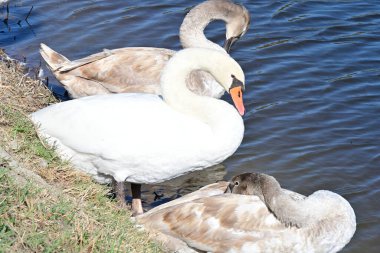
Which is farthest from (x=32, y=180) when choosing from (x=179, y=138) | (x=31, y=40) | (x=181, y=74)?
(x=31, y=40)

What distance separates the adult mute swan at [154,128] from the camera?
626cm

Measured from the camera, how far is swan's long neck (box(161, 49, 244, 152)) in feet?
20.8

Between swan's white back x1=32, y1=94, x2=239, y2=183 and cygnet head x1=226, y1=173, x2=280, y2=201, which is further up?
swan's white back x1=32, y1=94, x2=239, y2=183

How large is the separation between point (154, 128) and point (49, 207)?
4.90ft

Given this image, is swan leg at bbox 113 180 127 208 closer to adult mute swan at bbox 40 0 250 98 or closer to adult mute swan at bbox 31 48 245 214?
adult mute swan at bbox 31 48 245 214

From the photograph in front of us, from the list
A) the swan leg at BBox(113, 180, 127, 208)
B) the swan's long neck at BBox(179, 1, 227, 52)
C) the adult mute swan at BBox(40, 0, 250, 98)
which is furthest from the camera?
the swan's long neck at BBox(179, 1, 227, 52)

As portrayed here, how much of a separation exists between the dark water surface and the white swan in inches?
31.7

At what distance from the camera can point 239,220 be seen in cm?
613

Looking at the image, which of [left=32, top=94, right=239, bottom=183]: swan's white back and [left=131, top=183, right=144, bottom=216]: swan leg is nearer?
[left=32, top=94, right=239, bottom=183]: swan's white back

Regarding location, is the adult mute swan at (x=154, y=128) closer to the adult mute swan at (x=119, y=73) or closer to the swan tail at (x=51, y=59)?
the adult mute swan at (x=119, y=73)

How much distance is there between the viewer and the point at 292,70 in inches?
409

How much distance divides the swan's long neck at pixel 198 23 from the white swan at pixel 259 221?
3.43m

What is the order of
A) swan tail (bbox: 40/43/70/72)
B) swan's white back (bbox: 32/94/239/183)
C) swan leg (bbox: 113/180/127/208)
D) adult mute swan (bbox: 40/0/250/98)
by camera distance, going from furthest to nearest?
1. swan tail (bbox: 40/43/70/72)
2. adult mute swan (bbox: 40/0/250/98)
3. swan leg (bbox: 113/180/127/208)
4. swan's white back (bbox: 32/94/239/183)

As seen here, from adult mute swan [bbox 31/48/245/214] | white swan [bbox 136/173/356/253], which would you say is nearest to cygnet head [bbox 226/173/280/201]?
white swan [bbox 136/173/356/253]
